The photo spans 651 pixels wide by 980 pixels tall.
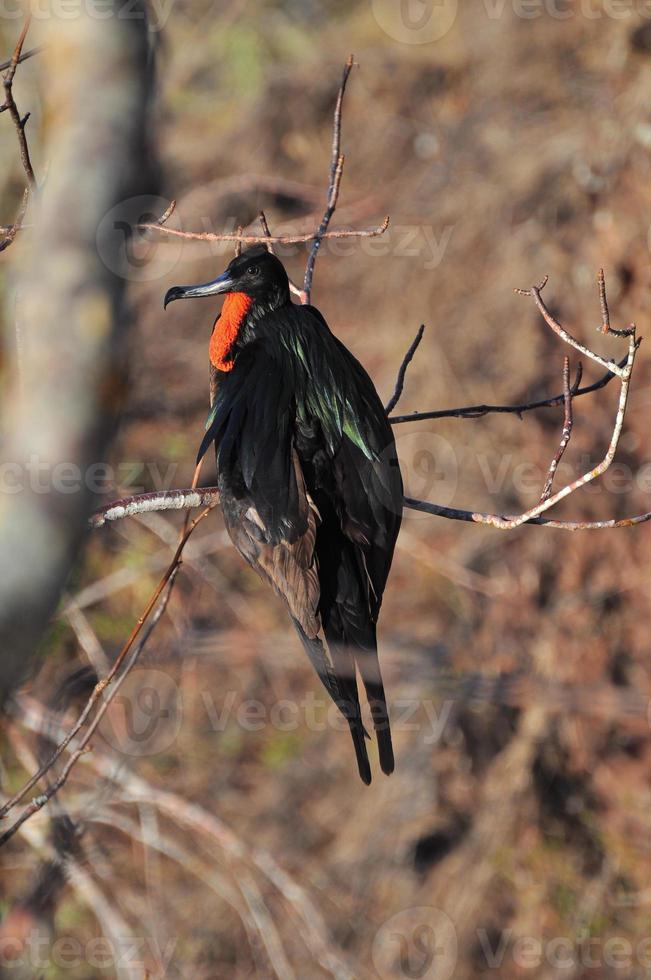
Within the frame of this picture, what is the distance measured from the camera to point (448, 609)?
5.24 m

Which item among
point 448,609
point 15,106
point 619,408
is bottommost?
point 448,609

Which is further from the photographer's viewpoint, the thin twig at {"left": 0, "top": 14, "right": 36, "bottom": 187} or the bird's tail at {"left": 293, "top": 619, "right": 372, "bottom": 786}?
the bird's tail at {"left": 293, "top": 619, "right": 372, "bottom": 786}

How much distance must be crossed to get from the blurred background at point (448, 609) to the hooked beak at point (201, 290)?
2.09m

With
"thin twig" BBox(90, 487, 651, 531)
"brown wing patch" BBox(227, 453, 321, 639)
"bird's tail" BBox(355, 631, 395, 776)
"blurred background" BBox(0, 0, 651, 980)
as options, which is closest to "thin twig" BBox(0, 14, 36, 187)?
"thin twig" BBox(90, 487, 651, 531)

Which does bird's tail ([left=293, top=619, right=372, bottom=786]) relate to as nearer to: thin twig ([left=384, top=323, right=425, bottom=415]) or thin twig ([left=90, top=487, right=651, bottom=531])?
thin twig ([left=90, top=487, right=651, bottom=531])

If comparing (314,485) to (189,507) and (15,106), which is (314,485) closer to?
(189,507)

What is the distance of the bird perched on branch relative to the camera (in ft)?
6.80

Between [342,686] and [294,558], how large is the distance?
0.27m

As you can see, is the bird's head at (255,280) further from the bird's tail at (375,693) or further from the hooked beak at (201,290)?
the bird's tail at (375,693)

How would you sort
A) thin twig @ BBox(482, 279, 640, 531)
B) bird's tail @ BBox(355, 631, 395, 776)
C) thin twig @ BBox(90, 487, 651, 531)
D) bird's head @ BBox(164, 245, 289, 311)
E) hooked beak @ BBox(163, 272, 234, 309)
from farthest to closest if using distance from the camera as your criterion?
1. bird's head @ BBox(164, 245, 289, 311)
2. hooked beak @ BBox(163, 272, 234, 309)
3. bird's tail @ BBox(355, 631, 395, 776)
4. thin twig @ BBox(90, 487, 651, 531)
5. thin twig @ BBox(482, 279, 640, 531)

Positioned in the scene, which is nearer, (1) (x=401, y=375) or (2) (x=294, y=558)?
(2) (x=294, y=558)

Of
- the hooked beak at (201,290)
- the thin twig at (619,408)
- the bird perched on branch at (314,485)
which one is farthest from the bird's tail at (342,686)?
the hooked beak at (201,290)

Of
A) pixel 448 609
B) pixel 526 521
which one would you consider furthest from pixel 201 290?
pixel 448 609

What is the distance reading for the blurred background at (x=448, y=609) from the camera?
477 cm
